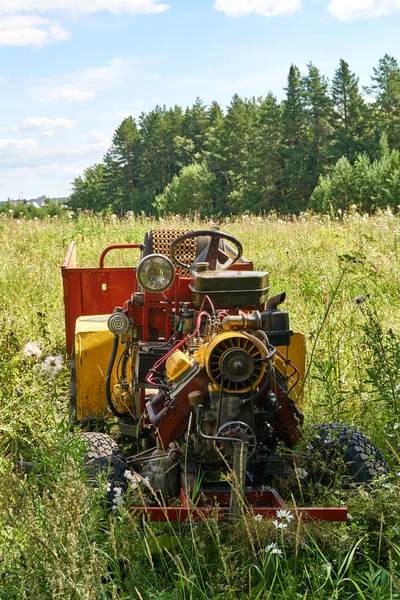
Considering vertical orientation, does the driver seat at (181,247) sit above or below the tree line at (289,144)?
below

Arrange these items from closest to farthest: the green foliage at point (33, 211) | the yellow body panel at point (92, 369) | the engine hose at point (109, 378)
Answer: the engine hose at point (109, 378), the yellow body panel at point (92, 369), the green foliage at point (33, 211)

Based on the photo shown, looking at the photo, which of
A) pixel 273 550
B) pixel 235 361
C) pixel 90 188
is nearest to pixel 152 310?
pixel 235 361

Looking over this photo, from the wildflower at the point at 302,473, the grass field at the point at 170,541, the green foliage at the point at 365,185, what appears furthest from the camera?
the green foliage at the point at 365,185

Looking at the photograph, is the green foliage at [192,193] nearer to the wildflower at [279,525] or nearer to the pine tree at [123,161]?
the pine tree at [123,161]

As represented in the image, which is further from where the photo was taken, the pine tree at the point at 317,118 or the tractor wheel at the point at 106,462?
the pine tree at the point at 317,118

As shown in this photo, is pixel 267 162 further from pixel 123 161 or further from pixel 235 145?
pixel 123 161

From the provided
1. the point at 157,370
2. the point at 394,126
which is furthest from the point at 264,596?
the point at 394,126

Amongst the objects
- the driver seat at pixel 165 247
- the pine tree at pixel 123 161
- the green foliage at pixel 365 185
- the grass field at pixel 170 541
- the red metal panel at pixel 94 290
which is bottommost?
the grass field at pixel 170 541

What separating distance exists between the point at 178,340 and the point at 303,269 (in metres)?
5.14

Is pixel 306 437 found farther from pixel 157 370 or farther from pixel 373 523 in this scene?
pixel 157 370

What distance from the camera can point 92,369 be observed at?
496 cm

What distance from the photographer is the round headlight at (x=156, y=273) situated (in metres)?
4.04

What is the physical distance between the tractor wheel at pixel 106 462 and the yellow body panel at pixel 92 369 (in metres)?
1.11

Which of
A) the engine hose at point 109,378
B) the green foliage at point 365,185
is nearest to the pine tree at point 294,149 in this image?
the green foliage at point 365,185
